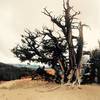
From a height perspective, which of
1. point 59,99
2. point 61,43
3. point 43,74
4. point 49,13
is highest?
point 49,13

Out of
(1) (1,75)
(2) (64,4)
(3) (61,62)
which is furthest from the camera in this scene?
(1) (1,75)

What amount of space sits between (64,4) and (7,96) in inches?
471

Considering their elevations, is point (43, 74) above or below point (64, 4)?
below

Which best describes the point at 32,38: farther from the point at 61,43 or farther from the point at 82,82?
the point at 82,82

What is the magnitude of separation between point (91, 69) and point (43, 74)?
5.23 m

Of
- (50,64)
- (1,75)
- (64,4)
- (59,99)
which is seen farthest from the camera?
(1,75)

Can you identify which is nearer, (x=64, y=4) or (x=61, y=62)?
(x=64, y=4)

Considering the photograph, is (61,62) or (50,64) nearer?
(61,62)

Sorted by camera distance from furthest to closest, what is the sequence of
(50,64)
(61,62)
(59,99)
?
(50,64)
(61,62)
(59,99)

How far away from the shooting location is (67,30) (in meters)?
30.9

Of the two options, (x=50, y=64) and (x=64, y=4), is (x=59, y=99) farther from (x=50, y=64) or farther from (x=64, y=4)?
(x=50, y=64)

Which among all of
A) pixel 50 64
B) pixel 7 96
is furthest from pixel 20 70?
pixel 7 96

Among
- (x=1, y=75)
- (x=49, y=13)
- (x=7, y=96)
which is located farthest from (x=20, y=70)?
(x=7, y=96)

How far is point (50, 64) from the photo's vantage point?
36.7 meters
